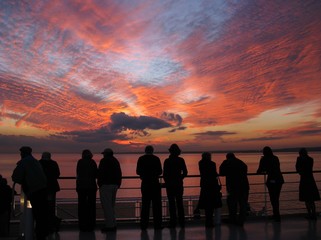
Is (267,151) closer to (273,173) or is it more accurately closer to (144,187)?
(273,173)

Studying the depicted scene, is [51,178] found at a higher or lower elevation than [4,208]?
higher

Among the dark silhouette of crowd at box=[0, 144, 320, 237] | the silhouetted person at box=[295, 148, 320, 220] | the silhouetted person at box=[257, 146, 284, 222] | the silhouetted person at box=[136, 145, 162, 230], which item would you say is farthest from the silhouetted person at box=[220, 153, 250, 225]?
the silhouetted person at box=[295, 148, 320, 220]

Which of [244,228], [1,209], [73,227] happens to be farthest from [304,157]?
[1,209]

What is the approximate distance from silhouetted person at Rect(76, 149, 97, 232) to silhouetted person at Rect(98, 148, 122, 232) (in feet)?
0.55

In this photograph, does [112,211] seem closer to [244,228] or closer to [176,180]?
[176,180]

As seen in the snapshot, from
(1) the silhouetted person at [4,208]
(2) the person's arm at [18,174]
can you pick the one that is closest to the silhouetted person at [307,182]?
(2) the person's arm at [18,174]

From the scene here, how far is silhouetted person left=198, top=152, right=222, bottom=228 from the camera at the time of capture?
23.4 feet

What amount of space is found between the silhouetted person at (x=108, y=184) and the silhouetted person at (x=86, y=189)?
166 mm

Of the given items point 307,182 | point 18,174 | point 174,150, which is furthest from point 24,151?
point 307,182

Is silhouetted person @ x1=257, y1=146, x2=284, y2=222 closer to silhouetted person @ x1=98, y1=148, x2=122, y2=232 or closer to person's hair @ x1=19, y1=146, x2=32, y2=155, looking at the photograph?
silhouetted person @ x1=98, y1=148, x2=122, y2=232

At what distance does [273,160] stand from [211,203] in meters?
1.73

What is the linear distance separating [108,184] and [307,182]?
4457 millimetres

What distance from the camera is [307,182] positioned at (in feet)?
26.5

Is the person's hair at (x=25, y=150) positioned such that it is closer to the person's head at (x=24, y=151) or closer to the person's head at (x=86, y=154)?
the person's head at (x=24, y=151)
